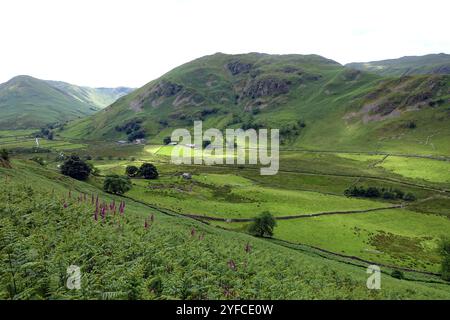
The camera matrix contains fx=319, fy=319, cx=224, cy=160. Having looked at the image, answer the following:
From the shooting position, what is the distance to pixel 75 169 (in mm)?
110812

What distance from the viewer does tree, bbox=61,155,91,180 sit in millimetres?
109938

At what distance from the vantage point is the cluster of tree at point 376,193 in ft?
420

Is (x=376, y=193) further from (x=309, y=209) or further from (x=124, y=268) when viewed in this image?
(x=124, y=268)

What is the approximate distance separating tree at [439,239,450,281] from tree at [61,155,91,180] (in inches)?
4221

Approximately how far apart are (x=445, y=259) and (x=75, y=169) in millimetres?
108552

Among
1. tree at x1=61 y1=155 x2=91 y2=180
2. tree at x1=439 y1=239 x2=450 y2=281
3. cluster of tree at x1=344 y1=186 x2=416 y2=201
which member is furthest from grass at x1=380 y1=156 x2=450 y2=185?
tree at x1=61 y1=155 x2=91 y2=180

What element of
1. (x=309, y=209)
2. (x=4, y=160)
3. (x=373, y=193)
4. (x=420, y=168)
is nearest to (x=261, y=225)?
(x=309, y=209)

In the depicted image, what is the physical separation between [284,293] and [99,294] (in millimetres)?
13307

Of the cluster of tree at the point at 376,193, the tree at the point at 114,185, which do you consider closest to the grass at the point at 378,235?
the cluster of tree at the point at 376,193

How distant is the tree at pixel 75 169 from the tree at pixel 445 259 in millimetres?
107222

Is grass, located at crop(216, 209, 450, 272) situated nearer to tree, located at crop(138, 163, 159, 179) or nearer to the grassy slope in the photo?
the grassy slope

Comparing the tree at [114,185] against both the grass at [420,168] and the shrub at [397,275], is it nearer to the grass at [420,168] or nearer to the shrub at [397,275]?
the shrub at [397,275]

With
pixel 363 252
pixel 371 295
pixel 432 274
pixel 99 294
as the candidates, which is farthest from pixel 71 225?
pixel 432 274
